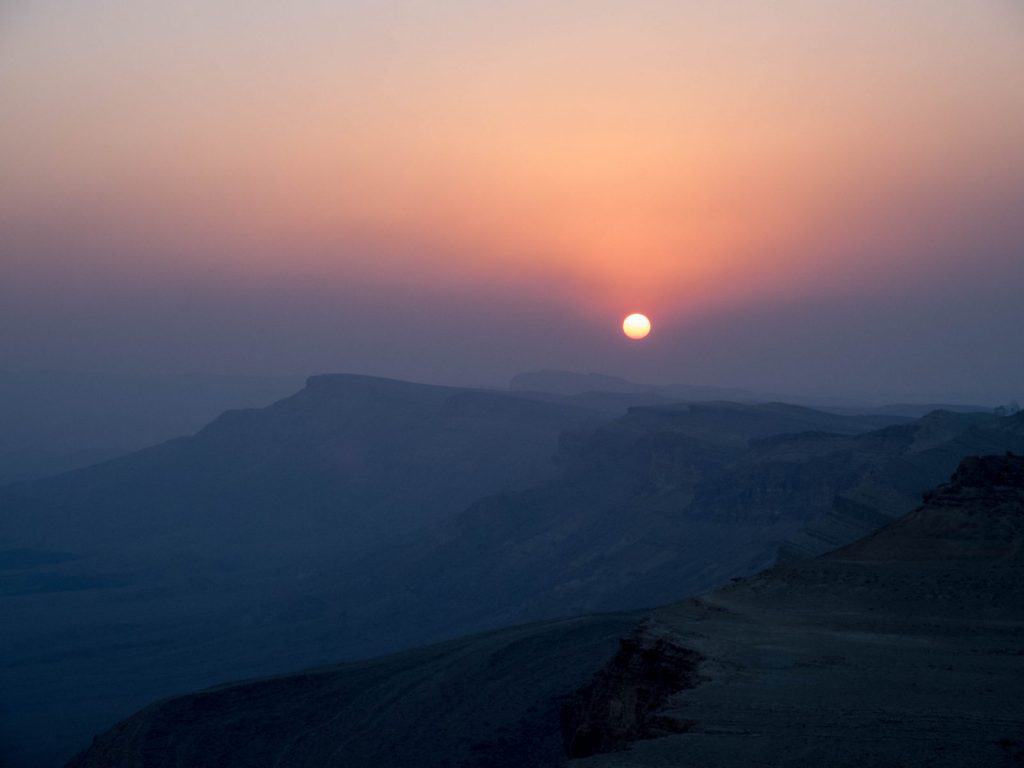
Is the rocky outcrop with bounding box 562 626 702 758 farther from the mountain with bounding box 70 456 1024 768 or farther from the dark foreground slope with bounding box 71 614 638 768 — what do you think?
the dark foreground slope with bounding box 71 614 638 768

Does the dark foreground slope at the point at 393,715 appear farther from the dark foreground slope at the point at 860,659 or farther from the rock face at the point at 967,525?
the rock face at the point at 967,525

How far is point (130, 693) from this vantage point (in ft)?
214

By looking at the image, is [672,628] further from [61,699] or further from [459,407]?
[459,407]

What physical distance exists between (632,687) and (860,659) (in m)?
4.36

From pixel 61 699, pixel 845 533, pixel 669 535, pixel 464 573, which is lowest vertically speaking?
pixel 61 699

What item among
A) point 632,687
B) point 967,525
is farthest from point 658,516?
point 632,687

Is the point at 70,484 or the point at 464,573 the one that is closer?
the point at 464,573

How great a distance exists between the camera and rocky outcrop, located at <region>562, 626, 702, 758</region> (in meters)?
17.5

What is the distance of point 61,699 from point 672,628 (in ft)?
194

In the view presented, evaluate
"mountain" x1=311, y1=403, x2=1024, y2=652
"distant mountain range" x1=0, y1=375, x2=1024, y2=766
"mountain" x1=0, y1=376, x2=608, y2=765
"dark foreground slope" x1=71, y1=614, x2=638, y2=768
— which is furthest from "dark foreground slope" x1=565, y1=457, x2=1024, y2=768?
"mountain" x1=0, y1=376, x2=608, y2=765

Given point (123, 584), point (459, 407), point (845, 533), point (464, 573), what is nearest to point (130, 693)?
point (464, 573)

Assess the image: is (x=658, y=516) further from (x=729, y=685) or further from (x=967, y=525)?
(x=729, y=685)

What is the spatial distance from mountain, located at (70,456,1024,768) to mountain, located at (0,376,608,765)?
1096 inches

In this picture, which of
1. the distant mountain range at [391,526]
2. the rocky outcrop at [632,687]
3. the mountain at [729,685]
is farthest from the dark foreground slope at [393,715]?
the distant mountain range at [391,526]
